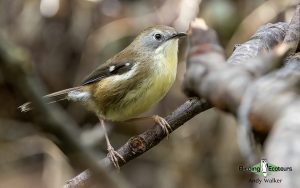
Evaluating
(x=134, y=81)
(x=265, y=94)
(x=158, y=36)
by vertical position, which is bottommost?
(x=265, y=94)

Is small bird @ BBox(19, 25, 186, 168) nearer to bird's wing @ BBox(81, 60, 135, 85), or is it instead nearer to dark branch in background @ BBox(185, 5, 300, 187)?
bird's wing @ BBox(81, 60, 135, 85)

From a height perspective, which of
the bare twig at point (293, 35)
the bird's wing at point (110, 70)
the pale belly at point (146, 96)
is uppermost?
the bird's wing at point (110, 70)

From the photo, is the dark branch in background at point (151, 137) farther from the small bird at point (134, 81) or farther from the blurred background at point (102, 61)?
the blurred background at point (102, 61)

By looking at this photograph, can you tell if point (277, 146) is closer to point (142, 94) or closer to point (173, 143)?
point (142, 94)

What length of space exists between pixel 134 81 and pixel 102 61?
2169 millimetres

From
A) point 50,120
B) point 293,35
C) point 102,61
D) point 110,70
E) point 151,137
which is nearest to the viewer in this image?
point 50,120

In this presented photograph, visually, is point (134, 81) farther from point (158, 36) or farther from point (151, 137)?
point (151, 137)

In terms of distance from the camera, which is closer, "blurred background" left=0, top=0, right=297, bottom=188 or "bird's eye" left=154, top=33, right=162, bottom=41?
"bird's eye" left=154, top=33, right=162, bottom=41

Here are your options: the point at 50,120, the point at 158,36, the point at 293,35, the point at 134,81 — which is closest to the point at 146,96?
the point at 134,81

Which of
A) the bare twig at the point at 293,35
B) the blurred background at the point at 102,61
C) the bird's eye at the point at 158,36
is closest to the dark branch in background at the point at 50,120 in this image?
the bare twig at the point at 293,35

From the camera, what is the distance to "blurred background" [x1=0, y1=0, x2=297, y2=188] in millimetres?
5164

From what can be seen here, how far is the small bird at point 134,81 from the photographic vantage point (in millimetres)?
3551

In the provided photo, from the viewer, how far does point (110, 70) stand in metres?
3.87

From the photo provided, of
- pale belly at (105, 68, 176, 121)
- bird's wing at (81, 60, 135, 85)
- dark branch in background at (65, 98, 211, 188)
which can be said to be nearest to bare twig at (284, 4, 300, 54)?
dark branch in background at (65, 98, 211, 188)
